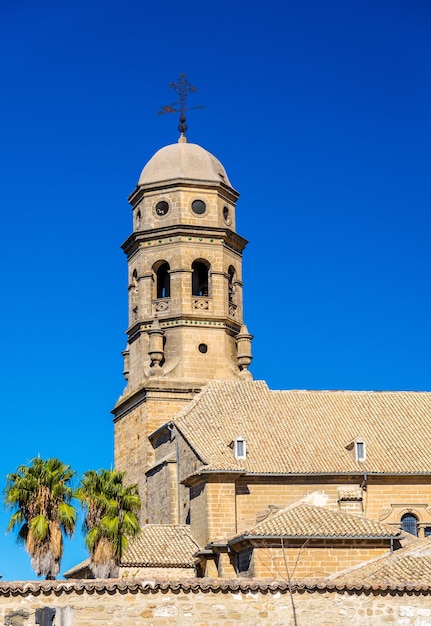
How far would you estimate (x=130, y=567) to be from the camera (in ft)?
125

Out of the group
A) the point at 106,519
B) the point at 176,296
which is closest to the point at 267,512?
the point at 106,519

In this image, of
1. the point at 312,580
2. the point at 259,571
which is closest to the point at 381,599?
the point at 312,580

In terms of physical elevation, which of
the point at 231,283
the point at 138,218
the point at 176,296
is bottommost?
the point at 176,296

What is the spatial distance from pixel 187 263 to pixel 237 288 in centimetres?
261

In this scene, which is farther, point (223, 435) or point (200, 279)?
point (200, 279)

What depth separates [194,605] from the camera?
21.0 metres

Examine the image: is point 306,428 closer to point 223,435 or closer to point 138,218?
point 223,435

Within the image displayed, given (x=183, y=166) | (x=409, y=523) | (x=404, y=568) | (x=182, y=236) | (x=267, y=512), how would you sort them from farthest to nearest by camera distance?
1. (x=183, y=166)
2. (x=182, y=236)
3. (x=409, y=523)
4. (x=267, y=512)
5. (x=404, y=568)

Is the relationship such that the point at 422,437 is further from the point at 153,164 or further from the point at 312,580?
the point at 312,580

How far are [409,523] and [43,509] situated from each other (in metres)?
14.1

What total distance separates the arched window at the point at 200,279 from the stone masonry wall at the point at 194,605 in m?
29.4

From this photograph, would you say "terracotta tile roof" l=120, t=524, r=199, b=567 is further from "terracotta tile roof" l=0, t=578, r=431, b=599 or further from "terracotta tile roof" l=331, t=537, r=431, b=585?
"terracotta tile roof" l=0, t=578, r=431, b=599

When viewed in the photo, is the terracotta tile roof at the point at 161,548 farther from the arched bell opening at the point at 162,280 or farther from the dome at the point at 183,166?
the dome at the point at 183,166

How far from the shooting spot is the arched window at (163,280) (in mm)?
49844
